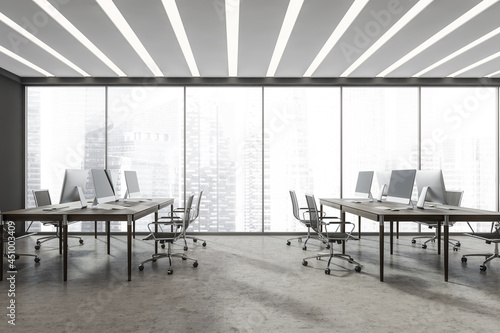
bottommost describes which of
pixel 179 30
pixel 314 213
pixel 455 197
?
pixel 314 213

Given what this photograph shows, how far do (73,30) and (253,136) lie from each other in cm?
385

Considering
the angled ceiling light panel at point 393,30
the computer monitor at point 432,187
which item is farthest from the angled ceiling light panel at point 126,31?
the computer monitor at point 432,187

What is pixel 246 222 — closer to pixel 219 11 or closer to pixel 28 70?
pixel 219 11

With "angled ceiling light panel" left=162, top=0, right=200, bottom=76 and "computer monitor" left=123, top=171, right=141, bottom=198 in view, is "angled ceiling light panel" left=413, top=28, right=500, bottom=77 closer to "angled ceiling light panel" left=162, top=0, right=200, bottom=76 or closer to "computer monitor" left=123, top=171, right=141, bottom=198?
"angled ceiling light panel" left=162, top=0, right=200, bottom=76

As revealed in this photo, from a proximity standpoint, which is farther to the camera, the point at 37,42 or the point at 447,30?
the point at 37,42

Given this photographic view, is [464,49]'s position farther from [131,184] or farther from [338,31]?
[131,184]

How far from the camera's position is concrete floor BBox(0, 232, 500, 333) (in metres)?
2.76

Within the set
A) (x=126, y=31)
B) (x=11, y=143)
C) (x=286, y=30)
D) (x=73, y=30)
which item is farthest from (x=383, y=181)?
(x=11, y=143)

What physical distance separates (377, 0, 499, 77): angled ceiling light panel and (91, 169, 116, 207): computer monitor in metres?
5.33

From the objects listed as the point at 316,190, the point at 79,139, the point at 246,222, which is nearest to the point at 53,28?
the point at 79,139

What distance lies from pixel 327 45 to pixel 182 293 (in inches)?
170

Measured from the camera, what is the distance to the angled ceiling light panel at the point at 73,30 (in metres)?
3.83

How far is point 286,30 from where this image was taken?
15.2 ft

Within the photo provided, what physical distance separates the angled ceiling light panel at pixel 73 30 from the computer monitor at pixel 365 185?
516 cm
